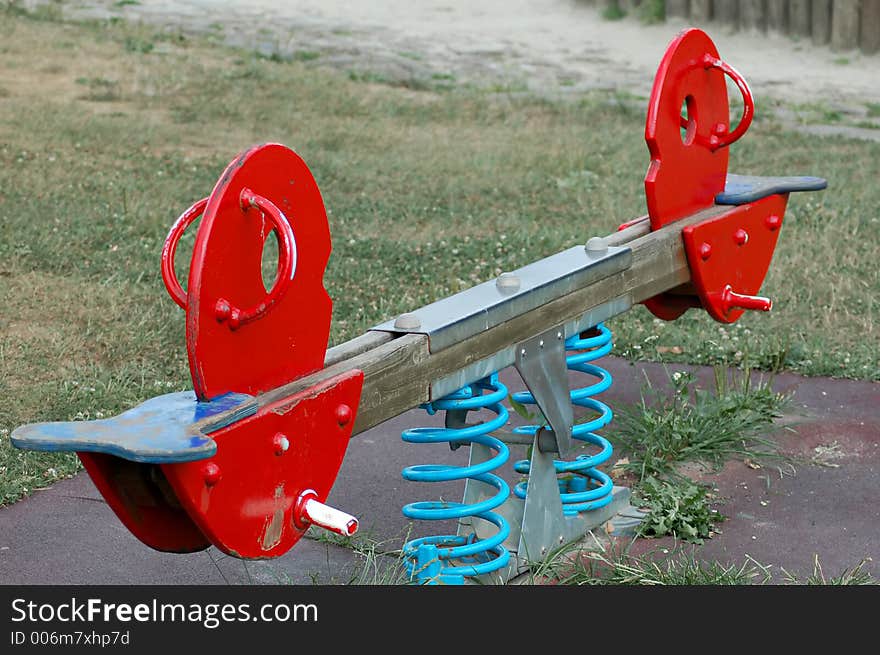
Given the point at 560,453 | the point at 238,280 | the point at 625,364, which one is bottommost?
the point at 625,364

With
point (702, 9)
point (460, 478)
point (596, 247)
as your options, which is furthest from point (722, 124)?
point (702, 9)

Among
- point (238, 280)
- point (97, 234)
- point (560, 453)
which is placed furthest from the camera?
point (97, 234)

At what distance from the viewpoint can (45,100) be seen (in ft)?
28.6

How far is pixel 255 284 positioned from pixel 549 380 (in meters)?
1.00

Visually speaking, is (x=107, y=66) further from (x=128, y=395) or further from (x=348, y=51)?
(x=128, y=395)

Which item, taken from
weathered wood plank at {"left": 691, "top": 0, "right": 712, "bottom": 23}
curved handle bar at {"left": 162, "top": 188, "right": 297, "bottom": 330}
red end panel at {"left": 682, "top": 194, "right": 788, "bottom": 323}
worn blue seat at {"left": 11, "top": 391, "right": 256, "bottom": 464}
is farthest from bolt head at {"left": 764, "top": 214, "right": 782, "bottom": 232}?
weathered wood plank at {"left": 691, "top": 0, "right": 712, "bottom": 23}

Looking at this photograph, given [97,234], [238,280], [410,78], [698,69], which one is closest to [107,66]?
[410,78]

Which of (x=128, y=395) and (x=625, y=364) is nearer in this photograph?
(x=128, y=395)

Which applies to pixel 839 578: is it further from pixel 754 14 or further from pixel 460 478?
pixel 754 14

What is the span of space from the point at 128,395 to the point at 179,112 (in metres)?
4.65

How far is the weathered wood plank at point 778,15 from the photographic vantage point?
11.8 metres

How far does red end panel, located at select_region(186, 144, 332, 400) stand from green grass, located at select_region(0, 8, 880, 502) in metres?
1.57

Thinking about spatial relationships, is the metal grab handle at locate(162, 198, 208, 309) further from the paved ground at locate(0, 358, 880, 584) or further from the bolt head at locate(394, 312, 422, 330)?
the paved ground at locate(0, 358, 880, 584)

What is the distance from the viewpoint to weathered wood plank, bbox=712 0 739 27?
12.1 m
